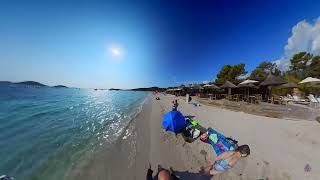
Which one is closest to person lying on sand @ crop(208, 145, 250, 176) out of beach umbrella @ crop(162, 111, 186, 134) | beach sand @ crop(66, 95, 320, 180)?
beach sand @ crop(66, 95, 320, 180)

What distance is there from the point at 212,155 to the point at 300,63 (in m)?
46.1

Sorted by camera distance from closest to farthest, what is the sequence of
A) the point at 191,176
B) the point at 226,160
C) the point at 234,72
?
the point at 191,176 < the point at 226,160 < the point at 234,72

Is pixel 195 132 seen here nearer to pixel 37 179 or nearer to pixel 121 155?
pixel 121 155

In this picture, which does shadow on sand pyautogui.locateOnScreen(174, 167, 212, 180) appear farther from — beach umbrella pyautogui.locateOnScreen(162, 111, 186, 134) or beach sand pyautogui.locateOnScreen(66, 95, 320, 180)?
beach umbrella pyautogui.locateOnScreen(162, 111, 186, 134)

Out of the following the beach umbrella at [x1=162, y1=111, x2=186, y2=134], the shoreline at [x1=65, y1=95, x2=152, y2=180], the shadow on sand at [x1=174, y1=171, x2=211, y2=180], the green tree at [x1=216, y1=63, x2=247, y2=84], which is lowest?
the shoreline at [x1=65, y1=95, x2=152, y2=180]

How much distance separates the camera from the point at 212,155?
5137 millimetres

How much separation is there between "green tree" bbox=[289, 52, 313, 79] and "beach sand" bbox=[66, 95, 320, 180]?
130ft

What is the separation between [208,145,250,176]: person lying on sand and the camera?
4211mm

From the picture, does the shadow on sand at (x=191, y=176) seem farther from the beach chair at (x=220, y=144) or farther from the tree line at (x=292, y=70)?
the tree line at (x=292, y=70)

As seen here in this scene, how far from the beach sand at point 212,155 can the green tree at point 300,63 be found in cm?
3952

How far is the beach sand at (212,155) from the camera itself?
412cm

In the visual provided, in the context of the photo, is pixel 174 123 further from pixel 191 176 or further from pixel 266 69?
pixel 266 69

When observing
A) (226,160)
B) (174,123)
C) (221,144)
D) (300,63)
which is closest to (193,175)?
(226,160)

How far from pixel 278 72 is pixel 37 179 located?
49.9m
